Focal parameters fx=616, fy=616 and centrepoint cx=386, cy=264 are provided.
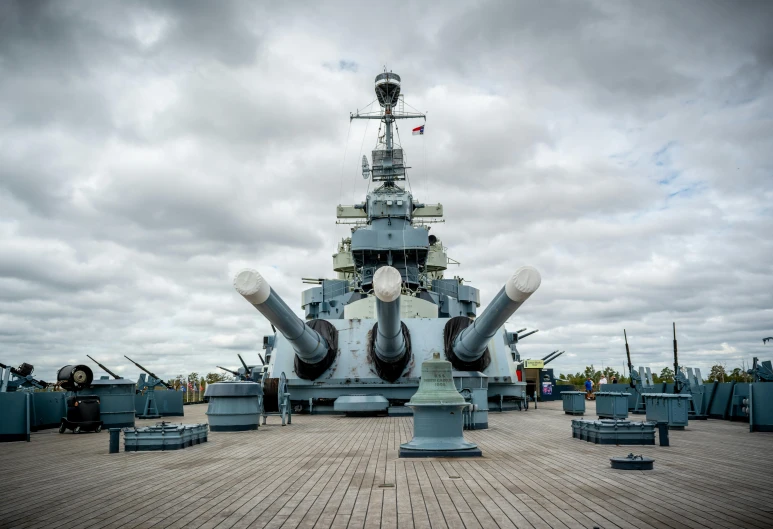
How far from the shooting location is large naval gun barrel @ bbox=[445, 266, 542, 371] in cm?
837

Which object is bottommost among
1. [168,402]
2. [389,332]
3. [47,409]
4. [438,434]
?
[168,402]

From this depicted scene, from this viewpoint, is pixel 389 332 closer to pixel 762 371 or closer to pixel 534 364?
pixel 762 371

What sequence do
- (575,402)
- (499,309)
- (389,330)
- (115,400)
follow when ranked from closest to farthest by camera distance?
(499,309) < (115,400) < (389,330) < (575,402)

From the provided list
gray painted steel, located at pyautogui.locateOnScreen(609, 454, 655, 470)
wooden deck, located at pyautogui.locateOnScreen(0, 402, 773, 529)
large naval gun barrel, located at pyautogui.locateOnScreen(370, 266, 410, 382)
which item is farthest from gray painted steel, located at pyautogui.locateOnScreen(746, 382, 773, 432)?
large naval gun barrel, located at pyautogui.locateOnScreen(370, 266, 410, 382)

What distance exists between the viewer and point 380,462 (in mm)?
6043

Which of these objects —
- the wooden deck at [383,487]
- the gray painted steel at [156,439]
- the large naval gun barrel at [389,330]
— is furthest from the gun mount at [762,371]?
the gray painted steel at [156,439]

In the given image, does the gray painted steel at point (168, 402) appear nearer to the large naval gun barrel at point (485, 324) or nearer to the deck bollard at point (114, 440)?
the large naval gun barrel at point (485, 324)

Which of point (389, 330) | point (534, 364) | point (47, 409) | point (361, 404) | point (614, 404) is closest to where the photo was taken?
point (389, 330)

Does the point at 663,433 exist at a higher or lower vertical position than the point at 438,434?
lower

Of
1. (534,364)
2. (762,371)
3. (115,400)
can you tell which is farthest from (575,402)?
(534,364)

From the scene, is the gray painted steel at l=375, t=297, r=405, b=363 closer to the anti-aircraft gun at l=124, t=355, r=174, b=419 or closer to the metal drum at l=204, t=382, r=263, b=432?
the metal drum at l=204, t=382, r=263, b=432

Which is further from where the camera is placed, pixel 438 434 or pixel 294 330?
pixel 294 330

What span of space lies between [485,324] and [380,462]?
185 inches

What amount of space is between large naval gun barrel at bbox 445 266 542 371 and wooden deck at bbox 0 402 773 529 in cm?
200
